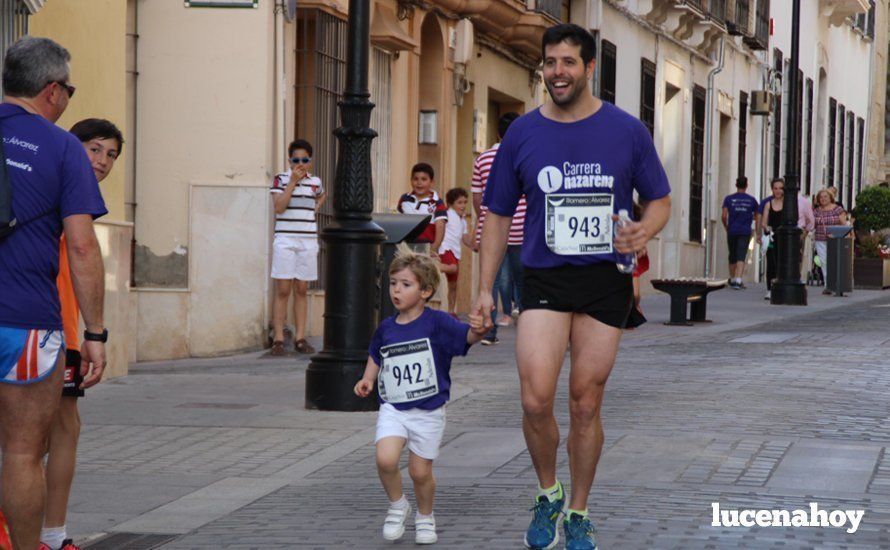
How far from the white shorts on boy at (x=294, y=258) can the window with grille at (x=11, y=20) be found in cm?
426

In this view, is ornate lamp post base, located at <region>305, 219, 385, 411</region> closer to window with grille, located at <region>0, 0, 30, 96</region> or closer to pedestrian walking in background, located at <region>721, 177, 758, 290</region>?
window with grille, located at <region>0, 0, 30, 96</region>

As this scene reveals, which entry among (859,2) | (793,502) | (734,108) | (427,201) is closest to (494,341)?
(427,201)

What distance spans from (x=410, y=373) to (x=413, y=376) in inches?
0.6

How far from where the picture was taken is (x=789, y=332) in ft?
58.6

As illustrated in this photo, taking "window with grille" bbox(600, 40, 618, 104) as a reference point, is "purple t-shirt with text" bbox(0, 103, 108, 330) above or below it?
below

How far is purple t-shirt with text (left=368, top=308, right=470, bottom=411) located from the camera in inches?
265

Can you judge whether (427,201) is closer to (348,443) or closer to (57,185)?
(348,443)

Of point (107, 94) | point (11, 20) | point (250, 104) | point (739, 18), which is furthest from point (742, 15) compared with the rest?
point (11, 20)

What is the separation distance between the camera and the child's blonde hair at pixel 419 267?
267 inches

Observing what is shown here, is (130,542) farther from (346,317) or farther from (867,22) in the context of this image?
(867,22)

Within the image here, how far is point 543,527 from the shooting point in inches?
245

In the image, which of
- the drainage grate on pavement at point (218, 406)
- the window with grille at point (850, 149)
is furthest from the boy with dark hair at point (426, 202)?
the window with grille at point (850, 149)

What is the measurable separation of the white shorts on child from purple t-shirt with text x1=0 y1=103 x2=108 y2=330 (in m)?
1.61

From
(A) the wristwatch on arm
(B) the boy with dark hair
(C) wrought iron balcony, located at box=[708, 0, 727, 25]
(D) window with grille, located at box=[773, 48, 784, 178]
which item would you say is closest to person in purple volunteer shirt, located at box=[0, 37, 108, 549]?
(A) the wristwatch on arm
